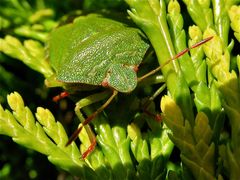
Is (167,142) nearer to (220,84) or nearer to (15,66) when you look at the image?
(220,84)

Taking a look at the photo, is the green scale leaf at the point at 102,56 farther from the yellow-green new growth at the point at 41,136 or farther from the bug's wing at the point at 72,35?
the yellow-green new growth at the point at 41,136

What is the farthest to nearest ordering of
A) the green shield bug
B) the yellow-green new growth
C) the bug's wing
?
the bug's wing, the green shield bug, the yellow-green new growth

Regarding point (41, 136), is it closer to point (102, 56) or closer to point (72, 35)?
point (102, 56)

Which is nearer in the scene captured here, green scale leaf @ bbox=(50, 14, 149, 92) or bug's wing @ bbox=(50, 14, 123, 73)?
green scale leaf @ bbox=(50, 14, 149, 92)

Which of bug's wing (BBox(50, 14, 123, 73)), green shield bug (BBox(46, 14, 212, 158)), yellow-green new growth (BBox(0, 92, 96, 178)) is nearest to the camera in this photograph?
yellow-green new growth (BBox(0, 92, 96, 178))

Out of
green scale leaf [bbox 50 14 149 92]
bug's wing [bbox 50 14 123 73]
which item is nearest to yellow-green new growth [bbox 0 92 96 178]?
green scale leaf [bbox 50 14 149 92]

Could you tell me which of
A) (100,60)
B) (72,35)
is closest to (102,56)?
(100,60)

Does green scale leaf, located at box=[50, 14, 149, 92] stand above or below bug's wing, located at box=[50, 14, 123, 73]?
below

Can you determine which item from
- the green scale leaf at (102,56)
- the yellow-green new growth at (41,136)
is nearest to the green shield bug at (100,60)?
the green scale leaf at (102,56)

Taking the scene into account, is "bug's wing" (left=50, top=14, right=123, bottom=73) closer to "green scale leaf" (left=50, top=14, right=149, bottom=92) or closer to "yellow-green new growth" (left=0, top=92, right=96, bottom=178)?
"green scale leaf" (left=50, top=14, right=149, bottom=92)
